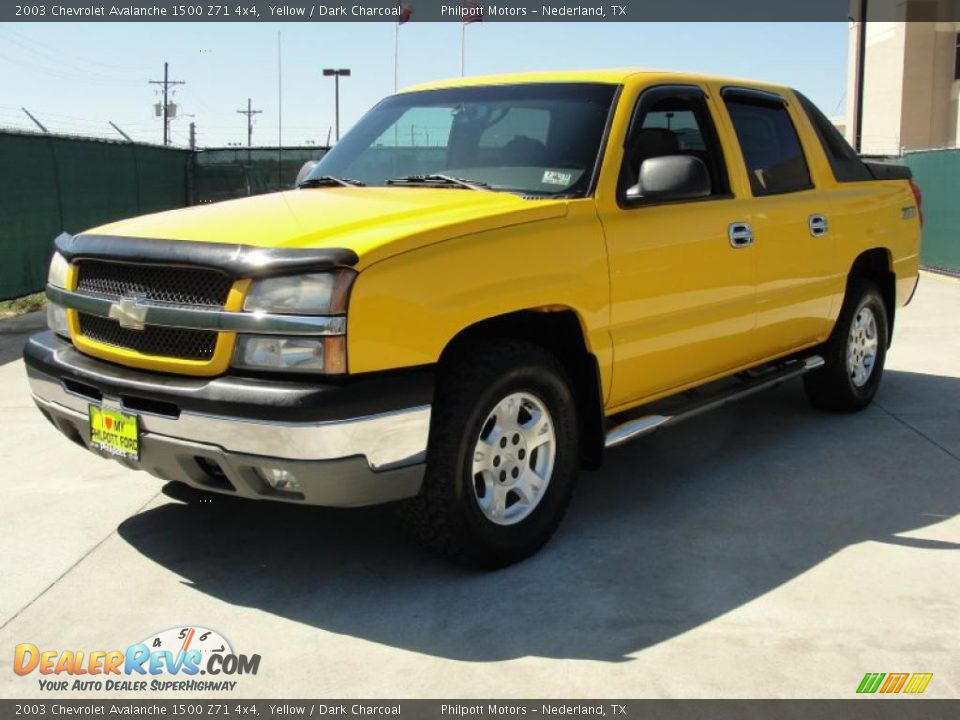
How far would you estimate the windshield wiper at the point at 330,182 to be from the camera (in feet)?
16.0

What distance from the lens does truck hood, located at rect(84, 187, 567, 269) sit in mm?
3537

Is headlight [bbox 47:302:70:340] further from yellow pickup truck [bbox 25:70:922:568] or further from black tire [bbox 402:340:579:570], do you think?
black tire [bbox 402:340:579:570]

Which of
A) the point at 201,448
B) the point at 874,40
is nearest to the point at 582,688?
the point at 201,448

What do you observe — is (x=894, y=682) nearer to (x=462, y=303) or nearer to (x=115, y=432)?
(x=462, y=303)

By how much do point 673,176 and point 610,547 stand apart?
154cm

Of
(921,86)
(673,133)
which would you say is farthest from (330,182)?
(921,86)

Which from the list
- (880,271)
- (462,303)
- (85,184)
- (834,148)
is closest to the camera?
(462,303)

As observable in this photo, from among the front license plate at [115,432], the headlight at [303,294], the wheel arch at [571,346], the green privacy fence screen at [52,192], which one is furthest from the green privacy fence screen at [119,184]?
the headlight at [303,294]

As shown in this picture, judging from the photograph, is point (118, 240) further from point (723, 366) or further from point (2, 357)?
point (2, 357)

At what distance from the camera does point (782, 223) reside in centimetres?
533

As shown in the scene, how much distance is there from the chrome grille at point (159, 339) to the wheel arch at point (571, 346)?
949mm
